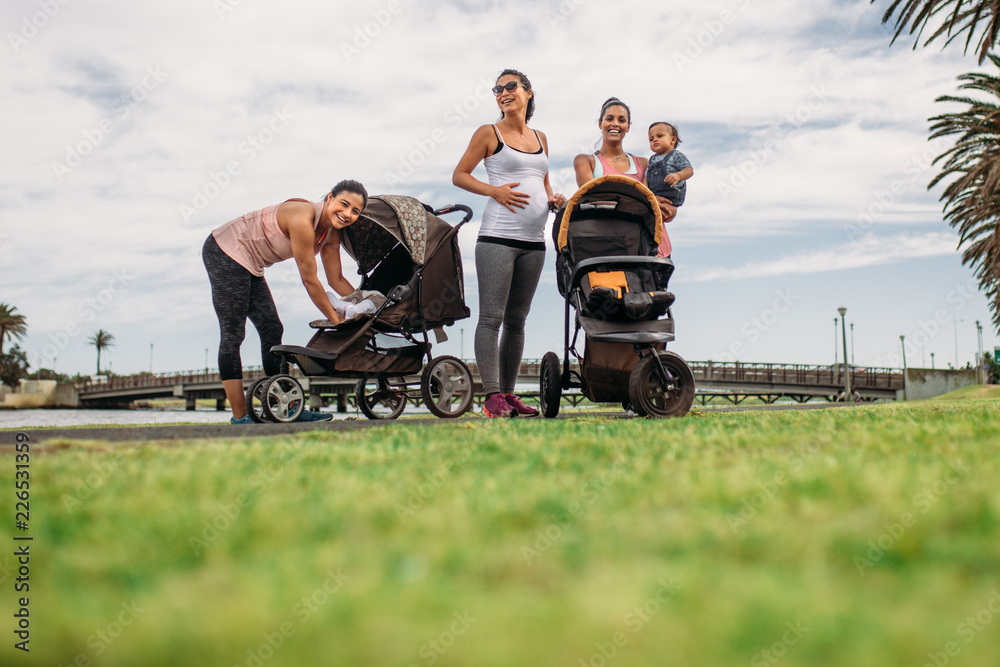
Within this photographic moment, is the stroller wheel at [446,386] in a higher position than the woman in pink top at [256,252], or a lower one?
lower

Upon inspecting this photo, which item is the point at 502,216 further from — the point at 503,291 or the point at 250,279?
the point at 250,279

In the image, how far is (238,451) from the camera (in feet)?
10.6

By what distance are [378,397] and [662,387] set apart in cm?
A: 331

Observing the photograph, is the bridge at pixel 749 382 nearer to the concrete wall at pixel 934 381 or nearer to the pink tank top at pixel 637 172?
the concrete wall at pixel 934 381

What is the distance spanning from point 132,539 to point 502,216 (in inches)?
214

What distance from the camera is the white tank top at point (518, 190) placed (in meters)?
6.80

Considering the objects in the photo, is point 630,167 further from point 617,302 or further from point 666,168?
point 617,302
